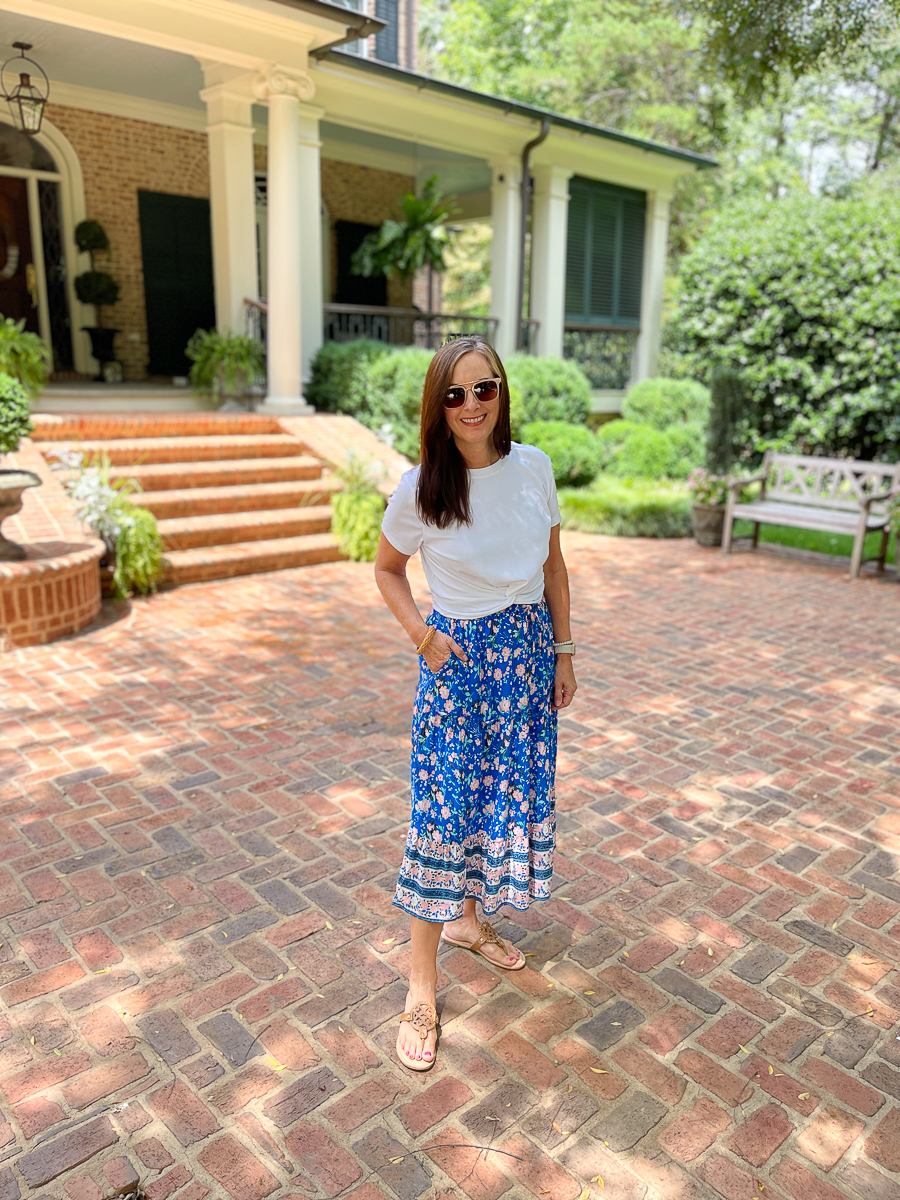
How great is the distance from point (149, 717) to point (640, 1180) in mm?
3123

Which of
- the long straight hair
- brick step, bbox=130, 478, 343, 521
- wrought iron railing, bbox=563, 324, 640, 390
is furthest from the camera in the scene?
wrought iron railing, bbox=563, 324, 640, 390

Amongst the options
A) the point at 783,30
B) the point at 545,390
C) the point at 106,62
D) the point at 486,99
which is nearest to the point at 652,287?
the point at 545,390

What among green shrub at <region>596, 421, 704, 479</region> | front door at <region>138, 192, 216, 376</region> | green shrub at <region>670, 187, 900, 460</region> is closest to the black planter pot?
front door at <region>138, 192, 216, 376</region>

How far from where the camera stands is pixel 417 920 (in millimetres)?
2354

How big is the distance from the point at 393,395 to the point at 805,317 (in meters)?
5.01

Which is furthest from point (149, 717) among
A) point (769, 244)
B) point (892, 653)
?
point (769, 244)

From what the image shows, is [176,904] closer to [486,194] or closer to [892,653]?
[892,653]

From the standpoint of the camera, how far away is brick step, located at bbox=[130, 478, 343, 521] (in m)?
7.20

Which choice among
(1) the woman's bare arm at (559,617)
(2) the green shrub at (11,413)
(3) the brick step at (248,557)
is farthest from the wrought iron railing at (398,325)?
(1) the woman's bare arm at (559,617)

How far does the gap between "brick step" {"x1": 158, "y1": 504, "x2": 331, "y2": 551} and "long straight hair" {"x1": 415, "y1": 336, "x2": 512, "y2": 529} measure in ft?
16.7

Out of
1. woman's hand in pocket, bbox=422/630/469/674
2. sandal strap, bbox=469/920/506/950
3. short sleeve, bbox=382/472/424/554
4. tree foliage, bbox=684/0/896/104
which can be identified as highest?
tree foliage, bbox=684/0/896/104

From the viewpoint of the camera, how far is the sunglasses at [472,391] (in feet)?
6.88

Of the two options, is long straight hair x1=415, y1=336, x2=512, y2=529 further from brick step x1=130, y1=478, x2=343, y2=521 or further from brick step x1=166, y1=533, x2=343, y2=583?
brick step x1=130, y1=478, x2=343, y2=521

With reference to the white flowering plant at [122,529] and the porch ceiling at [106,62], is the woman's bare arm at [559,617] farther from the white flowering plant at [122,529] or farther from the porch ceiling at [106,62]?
the porch ceiling at [106,62]
